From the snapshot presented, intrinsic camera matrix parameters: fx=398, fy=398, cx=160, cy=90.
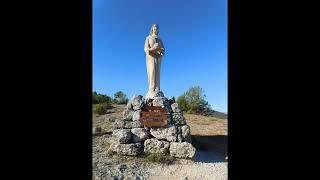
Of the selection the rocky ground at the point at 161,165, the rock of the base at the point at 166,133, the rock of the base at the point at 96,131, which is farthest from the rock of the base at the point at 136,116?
the rock of the base at the point at 96,131

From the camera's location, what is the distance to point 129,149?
751 cm

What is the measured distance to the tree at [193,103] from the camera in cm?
1371

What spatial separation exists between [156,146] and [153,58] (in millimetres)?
1948

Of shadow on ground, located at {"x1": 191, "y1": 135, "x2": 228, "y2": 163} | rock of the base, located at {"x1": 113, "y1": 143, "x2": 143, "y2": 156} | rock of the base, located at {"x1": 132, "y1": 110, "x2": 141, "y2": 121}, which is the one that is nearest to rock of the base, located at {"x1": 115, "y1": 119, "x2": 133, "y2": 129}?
rock of the base, located at {"x1": 132, "y1": 110, "x2": 141, "y2": 121}

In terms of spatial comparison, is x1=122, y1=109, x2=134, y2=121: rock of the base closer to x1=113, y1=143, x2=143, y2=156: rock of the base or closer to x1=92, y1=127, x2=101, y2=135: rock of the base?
x1=113, y1=143, x2=143, y2=156: rock of the base

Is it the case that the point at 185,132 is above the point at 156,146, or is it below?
above

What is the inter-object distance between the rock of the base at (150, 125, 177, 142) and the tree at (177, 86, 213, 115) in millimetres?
6006

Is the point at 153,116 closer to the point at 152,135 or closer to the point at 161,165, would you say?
the point at 152,135

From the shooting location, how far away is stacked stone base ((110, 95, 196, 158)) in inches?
296

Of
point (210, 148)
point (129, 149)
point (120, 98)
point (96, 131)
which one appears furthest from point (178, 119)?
point (120, 98)
